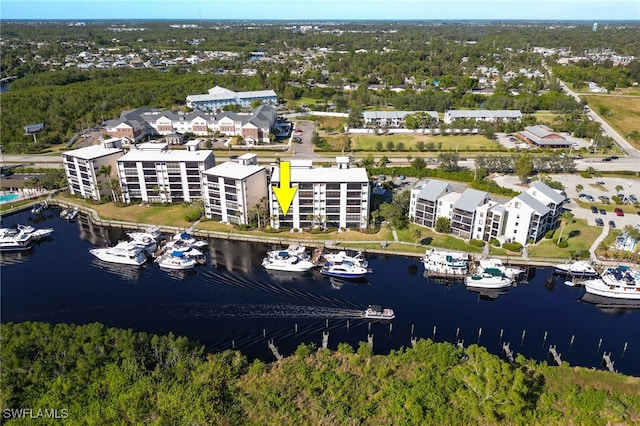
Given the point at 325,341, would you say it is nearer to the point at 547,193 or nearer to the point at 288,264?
the point at 288,264

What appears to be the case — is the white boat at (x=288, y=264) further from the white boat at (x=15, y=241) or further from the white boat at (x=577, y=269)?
the white boat at (x=15, y=241)

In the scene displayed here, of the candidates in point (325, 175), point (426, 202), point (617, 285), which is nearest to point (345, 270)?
point (325, 175)

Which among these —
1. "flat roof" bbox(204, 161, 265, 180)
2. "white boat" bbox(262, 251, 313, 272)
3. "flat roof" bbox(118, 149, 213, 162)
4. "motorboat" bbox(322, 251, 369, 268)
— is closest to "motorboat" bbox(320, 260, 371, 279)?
"motorboat" bbox(322, 251, 369, 268)

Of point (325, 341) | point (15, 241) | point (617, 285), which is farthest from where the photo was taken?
point (15, 241)

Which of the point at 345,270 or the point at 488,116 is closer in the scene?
the point at 345,270

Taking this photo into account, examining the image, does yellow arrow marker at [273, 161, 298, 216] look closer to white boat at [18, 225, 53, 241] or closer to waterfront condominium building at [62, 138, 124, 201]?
waterfront condominium building at [62, 138, 124, 201]

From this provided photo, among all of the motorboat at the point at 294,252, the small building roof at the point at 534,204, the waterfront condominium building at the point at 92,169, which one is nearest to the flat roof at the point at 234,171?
the motorboat at the point at 294,252
